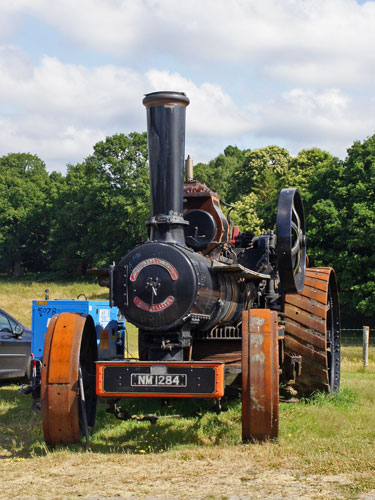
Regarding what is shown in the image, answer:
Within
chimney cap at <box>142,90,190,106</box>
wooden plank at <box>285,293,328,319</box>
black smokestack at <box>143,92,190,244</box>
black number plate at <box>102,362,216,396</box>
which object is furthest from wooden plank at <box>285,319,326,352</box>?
chimney cap at <box>142,90,190,106</box>

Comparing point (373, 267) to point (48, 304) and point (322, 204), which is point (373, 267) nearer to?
point (322, 204)

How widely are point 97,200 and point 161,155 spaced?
4507 cm

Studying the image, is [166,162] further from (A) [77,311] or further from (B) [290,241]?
(A) [77,311]

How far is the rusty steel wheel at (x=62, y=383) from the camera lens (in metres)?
6.58

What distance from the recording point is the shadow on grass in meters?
6.82

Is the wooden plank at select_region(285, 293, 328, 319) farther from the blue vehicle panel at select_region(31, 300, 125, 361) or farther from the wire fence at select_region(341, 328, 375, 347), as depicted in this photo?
the wire fence at select_region(341, 328, 375, 347)

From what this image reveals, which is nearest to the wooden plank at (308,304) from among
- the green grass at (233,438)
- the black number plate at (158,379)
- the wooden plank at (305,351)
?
the wooden plank at (305,351)

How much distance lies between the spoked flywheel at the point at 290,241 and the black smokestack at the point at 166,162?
1.29 m

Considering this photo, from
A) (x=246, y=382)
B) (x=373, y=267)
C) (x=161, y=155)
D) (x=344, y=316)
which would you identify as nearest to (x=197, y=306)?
(x=246, y=382)

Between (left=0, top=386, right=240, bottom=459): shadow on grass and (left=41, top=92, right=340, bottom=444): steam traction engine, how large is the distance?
1.10 ft

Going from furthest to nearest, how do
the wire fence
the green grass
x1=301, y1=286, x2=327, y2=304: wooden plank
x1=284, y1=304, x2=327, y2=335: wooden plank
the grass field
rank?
1. the wire fence
2. x1=301, y1=286, x2=327, y2=304: wooden plank
3. x1=284, y1=304, x2=327, y2=335: wooden plank
4. the green grass
5. the grass field

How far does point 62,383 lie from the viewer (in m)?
6.64

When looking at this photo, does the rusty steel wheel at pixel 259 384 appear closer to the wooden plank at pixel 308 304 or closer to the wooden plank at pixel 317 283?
the wooden plank at pixel 308 304

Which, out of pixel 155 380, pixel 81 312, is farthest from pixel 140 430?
pixel 81 312
